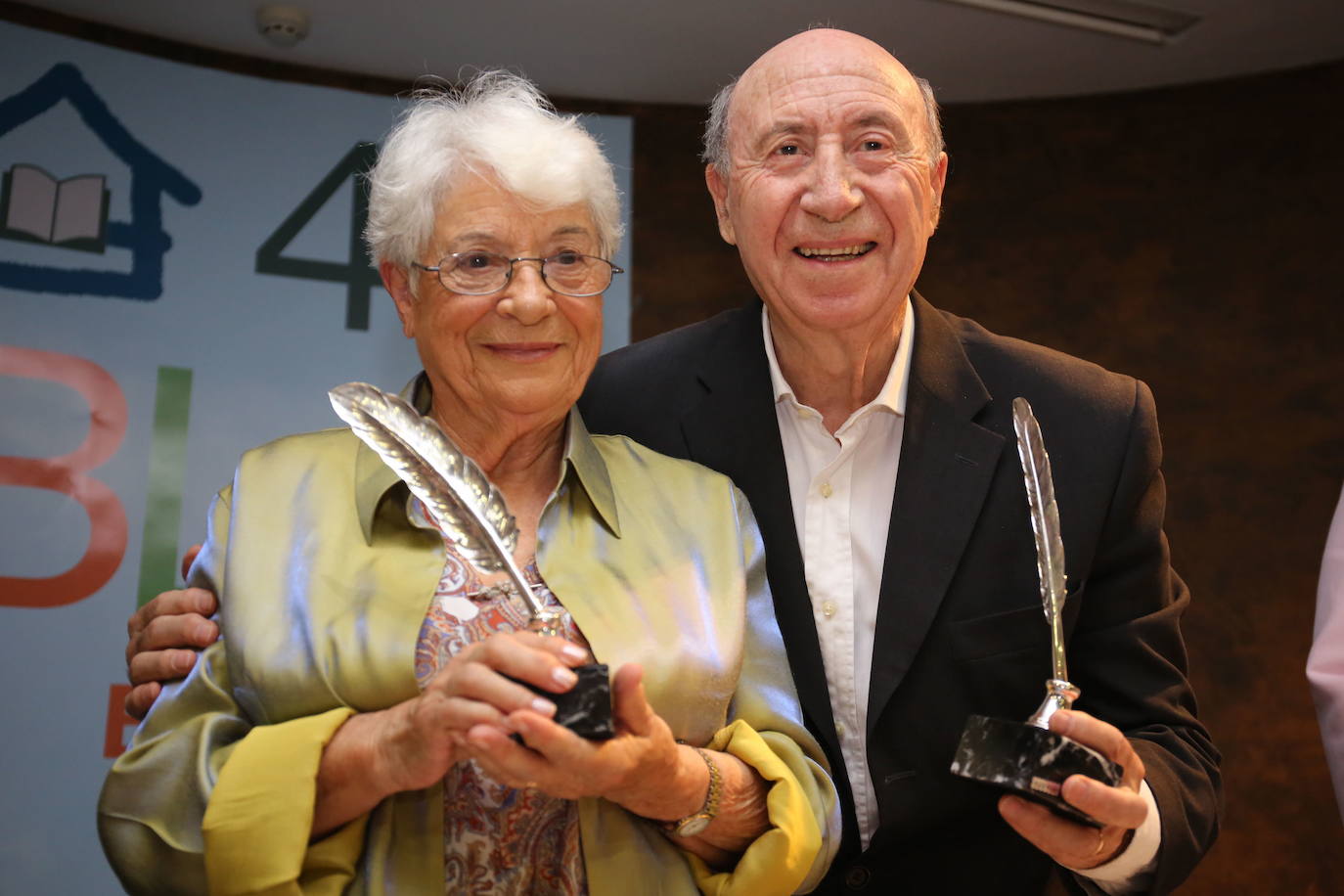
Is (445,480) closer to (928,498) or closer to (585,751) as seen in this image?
(585,751)

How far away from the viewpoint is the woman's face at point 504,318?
5.91 ft

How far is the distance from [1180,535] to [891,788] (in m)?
2.44

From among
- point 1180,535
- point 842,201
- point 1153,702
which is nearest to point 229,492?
point 842,201

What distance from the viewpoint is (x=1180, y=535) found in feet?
13.6

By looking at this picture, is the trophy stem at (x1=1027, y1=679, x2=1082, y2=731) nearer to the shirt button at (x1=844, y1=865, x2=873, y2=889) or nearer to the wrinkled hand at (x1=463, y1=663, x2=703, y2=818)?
the wrinkled hand at (x1=463, y1=663, x2=703, y2=818)

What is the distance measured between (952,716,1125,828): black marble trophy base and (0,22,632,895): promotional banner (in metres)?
2.25

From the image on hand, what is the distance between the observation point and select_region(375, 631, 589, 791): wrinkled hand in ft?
4.52

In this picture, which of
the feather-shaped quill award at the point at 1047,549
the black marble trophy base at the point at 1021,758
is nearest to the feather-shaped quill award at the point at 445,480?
the black marble trophy base at the point at 1021,758

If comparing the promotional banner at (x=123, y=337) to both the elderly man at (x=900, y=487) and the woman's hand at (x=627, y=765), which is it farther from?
the woman's hand at (x=627, y=765)

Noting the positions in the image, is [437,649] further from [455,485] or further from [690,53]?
[690,53]

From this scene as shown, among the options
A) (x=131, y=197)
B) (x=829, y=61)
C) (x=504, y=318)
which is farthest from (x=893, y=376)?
(x=131, y=197)

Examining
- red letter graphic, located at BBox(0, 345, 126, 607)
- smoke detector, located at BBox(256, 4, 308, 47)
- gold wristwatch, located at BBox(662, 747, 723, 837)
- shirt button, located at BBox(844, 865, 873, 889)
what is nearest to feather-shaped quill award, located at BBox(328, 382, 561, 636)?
gold wristwatch, located at BBox(662, 747, 723, 837)

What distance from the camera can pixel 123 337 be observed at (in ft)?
12.1

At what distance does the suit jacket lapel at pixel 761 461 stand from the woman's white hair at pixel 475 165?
18.6 inches
